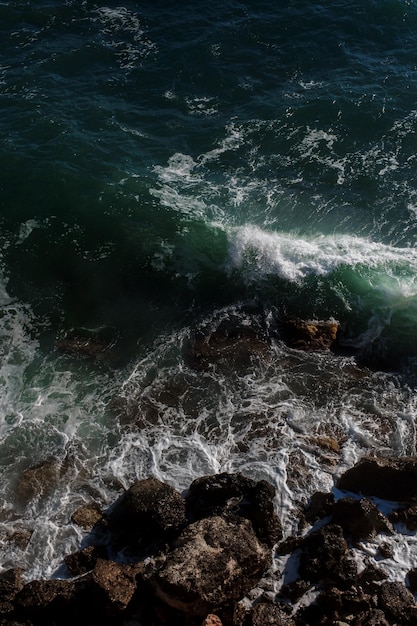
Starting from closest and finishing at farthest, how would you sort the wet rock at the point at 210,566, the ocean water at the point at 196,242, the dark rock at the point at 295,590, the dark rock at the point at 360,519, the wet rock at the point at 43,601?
the wet rock at the point at 210,566 < the wet rock at the point at 43,601 < the dark rock at the point at 295,590 < the dark rock at the point at 360,519 < the ocean water at the point at 196,242

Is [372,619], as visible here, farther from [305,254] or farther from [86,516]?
[305,254]

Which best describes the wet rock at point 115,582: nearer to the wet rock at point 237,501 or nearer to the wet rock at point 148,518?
the wet rock at point 148,518

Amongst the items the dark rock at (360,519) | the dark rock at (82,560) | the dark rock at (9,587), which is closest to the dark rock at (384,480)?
the dark rock at (360,519)

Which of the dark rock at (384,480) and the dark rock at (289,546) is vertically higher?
the dark rock at (384,480)

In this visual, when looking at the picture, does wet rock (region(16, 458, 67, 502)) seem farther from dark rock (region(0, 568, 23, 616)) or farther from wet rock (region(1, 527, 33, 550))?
dark rock (region(0, 568, 23, 616))

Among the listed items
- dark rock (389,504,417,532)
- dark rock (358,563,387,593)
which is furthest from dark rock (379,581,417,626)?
dark rock (389,504,417,532)

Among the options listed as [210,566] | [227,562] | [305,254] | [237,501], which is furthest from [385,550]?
[305,254]

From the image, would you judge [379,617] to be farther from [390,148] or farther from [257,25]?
[257,25]
